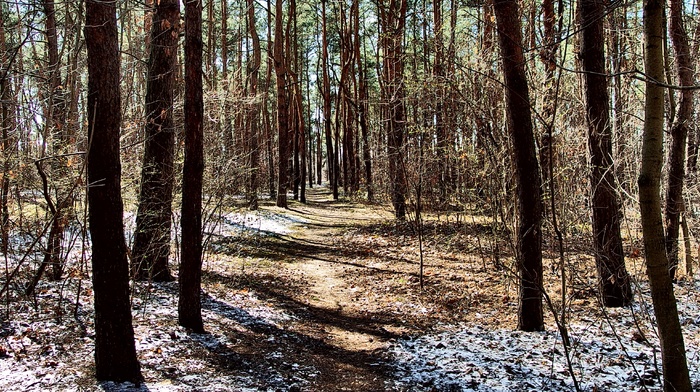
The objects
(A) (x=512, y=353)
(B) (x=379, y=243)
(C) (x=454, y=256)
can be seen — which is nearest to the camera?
(A) (x=512, y=353)

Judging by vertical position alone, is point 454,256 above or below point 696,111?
below

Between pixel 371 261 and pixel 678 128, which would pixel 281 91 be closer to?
pixel 371 261

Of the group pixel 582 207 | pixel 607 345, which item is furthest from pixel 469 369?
pixel 582 207

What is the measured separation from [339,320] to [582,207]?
3989 mm

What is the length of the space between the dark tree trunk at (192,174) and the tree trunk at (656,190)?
427cm

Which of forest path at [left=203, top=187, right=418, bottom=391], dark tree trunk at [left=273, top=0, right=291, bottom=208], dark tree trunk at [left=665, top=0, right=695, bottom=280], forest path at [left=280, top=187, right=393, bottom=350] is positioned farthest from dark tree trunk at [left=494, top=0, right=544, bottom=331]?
dark tree trunk at [left=273, top=0, right=291, bottom=208]

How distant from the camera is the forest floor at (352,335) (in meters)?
4.29

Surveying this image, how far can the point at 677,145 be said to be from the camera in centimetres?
696

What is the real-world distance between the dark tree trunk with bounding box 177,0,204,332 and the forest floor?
339mm

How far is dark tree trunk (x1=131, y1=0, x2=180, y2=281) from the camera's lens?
6.76 m

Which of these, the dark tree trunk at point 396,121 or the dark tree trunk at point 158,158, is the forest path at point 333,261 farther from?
the dark tree trunk at point 158,158

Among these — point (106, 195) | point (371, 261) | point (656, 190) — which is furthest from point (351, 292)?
point (656, 190)

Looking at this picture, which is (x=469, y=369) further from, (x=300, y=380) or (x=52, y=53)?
(x=52, y=53)

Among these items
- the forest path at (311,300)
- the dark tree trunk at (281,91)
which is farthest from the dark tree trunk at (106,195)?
the dark tree trunk at (281,91)
